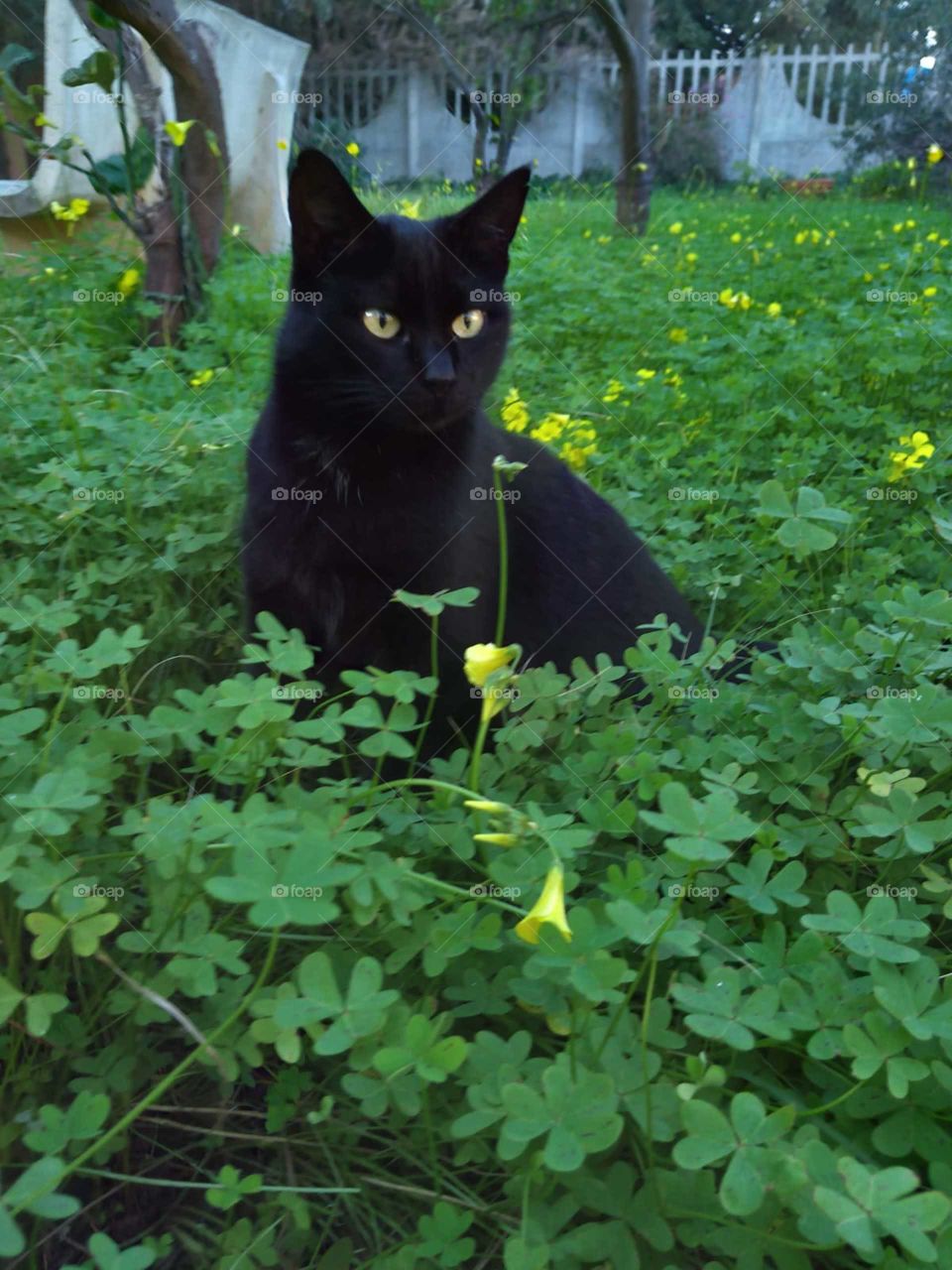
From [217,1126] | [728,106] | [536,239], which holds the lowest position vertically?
[217,1126]

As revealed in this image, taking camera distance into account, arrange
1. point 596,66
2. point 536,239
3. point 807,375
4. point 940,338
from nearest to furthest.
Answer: point 807,375, point 940,338, point 596,66, point 536,239

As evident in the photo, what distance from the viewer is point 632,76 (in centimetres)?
398

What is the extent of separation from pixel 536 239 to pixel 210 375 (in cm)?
248

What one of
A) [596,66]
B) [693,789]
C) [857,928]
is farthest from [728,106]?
[857,928]

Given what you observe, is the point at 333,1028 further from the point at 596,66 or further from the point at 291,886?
the point at 596,66

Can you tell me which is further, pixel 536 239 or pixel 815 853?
pixel 536 239

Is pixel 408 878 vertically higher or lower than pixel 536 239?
lower

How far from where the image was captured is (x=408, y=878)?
100 cm

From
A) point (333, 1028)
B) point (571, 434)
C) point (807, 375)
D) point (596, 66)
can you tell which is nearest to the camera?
point (333, 1028)

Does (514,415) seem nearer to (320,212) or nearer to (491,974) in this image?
(320,212)
